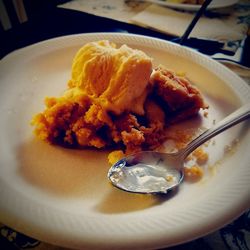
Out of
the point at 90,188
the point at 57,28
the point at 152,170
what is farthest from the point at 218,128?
the point at 57,28

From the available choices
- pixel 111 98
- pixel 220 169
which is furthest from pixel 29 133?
pixel 220 169

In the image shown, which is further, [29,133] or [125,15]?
[125,15]

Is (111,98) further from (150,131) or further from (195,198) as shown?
(195,198)

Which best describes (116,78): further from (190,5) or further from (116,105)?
(190,5)

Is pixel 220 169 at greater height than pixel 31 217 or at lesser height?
lesser

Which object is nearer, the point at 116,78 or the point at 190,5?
the point at 116,78
